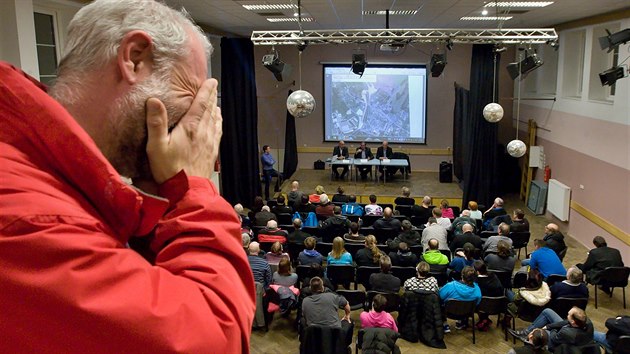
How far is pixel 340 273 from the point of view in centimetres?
777

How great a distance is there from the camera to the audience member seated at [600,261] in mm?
7961

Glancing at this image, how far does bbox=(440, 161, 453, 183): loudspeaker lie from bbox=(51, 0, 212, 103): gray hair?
15.7m

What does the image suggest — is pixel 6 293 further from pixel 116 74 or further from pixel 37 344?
pixel 116 74

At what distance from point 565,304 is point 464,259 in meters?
1.50

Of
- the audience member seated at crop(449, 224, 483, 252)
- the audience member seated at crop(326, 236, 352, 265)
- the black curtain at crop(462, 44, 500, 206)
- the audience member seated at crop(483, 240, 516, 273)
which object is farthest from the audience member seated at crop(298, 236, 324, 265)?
the black curtain at crop(462, 44, 500, 206)

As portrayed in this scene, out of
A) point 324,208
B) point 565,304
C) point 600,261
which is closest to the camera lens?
point 565,304

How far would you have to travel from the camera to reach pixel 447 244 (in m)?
9.41

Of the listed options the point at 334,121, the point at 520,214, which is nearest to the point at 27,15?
the point at 520,214

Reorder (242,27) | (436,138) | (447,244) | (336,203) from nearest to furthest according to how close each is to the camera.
A: (447,244), (336,203), (242,27), (436,138)

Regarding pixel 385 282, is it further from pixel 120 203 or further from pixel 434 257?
pixel 120 203

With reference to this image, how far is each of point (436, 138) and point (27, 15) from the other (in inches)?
527

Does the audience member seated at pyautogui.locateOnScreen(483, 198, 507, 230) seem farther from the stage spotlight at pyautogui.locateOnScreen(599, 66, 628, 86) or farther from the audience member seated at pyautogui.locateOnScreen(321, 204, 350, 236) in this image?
the stage spotlight at pyautogui.locateOnScreen(599, 66, 628, 86)

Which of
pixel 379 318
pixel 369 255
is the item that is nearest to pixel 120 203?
pixel 379 318

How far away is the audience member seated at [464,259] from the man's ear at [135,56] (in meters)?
7.53
